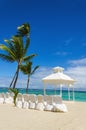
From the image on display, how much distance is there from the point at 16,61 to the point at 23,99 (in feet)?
39.6

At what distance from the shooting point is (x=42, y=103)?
36.6 feet

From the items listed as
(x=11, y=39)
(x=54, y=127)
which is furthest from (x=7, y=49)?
(x=54, y=127)

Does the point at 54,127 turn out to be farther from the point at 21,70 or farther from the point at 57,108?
the point at 21,70

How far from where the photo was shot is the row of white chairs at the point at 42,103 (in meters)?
10.4

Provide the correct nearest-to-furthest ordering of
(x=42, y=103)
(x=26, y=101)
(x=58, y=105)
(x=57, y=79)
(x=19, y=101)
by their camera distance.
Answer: (x=58, y=105) → (x=42, y=103) → (x=26, y=101) → (x=19, y=101) → (x=57, y=79)

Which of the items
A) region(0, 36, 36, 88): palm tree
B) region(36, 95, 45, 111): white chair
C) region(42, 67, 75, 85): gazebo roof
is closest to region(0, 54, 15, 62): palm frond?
region(0, 36, 36, 88): palm tree

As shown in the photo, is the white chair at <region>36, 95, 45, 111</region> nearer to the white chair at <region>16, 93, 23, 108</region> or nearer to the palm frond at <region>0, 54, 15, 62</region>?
the white chair at <region>16, 93, 23, 108</region>

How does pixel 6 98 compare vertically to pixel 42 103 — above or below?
above

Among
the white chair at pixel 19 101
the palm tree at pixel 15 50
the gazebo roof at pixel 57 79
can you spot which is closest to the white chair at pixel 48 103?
the white chair at pixel 19 101

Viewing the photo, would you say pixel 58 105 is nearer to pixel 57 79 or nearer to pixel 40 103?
pixel 40 103

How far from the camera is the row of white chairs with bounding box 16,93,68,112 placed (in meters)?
10.4

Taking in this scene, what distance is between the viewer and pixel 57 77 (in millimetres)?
17078

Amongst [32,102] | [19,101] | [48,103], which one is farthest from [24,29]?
[48,103]

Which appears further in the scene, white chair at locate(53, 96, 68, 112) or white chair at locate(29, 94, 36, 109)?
white chair at locate(29, 94, 36, 109)
